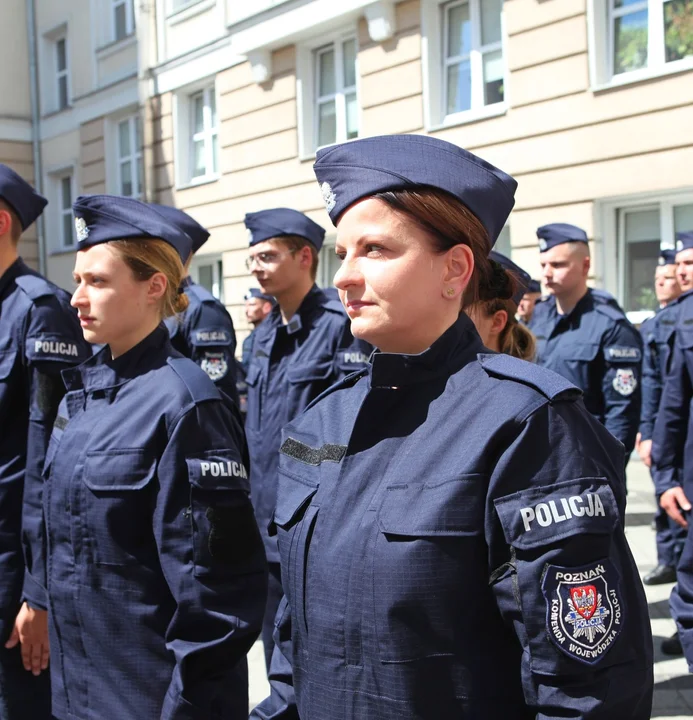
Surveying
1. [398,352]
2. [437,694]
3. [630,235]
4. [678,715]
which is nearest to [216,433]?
[398,352]

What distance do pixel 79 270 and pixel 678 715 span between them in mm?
3228

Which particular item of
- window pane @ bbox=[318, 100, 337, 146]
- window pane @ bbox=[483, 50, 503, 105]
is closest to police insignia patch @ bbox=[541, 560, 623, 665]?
window pane @ bbox=[483, 50, 503, 105]

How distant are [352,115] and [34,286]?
37.2 feet

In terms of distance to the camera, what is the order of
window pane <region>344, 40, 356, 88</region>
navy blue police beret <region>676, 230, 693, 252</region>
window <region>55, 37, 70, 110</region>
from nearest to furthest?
1. navy blue police beret <region>676, 230, 693, 252</region>
2. window pane <region>344, 40, 356, 88</region>
3. window <region>55, 37, 70, 110</region>

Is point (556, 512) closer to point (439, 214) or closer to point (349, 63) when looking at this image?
point (439, 214)

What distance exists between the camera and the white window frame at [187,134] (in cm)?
1700

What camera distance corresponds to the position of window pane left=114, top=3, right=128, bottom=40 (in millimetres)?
19109

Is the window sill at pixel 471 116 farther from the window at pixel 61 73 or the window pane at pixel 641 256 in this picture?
the window at pixel 61 73

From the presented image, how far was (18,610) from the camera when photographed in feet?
10.5

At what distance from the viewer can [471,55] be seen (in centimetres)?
1235

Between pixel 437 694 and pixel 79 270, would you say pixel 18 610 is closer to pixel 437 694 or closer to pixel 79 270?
pixel 79 270

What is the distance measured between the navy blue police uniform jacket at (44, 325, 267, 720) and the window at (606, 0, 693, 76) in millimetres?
9057

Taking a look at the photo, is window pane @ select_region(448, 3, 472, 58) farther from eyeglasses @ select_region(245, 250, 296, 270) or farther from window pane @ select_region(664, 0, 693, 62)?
eyeglasses @ select_region(245, 250, 296, 270)

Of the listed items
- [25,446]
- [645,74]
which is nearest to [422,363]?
[25,446]
